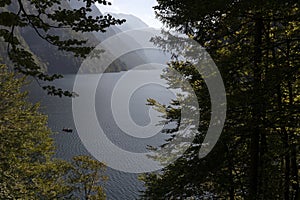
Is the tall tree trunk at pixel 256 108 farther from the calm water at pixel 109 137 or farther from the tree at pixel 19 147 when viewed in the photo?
the calm water at pixel 109 137

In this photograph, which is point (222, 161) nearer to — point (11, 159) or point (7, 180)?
point (7, 180)

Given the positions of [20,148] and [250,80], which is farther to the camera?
[20,148]

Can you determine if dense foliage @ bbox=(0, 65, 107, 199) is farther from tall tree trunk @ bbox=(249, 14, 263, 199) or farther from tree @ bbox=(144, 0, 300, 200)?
tall tree trunk @ bbox=(249, 14, 263, 199)

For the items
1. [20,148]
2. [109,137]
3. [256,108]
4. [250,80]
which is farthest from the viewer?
[109,137]

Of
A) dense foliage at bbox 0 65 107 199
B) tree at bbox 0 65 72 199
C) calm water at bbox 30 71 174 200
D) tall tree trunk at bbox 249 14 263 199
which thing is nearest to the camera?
tall tree trunk at bbox 249 14 263 199

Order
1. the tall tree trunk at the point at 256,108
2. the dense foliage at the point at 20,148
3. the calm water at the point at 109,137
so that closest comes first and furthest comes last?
the tall tree trunk at the point at 256,108 → the dense foliage at the point at 20,148 → the calm water at the point at 109,137

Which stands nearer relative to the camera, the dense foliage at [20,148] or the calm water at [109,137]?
the dense foliage at [20,148]

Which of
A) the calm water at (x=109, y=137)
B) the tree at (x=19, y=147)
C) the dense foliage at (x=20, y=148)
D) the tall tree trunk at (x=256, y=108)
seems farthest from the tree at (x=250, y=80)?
the calm water at (x=109, y=137)

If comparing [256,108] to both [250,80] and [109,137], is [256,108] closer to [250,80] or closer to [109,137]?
[250,80]

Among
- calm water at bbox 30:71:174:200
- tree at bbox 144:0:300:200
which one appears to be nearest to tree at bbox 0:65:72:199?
calm water at bbox 30:71:174:200

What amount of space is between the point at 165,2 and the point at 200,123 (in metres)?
3.36

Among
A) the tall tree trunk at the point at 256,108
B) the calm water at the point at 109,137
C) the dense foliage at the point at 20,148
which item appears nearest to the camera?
the tall tree trunk at the point at 256,108

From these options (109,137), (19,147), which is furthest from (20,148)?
(109,137)

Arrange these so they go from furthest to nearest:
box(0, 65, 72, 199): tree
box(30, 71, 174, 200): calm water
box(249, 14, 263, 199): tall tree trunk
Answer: box(30, 71, 174, 200): calm water, box(0, 65, 72, 199): tree, box(249, 14, 263, 199): tall tree trunk
